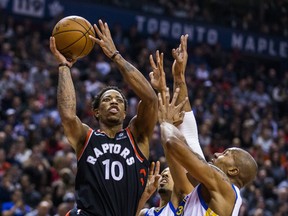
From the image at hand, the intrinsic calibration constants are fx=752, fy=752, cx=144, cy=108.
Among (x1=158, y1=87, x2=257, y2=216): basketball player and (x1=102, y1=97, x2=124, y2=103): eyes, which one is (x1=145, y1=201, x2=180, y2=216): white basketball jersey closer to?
(x1=158, y1=87, x2=257, y2=216): basketball player

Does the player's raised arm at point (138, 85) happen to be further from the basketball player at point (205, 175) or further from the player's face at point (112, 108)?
the basketball player at point (205, 175)

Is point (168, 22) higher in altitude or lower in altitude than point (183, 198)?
higher

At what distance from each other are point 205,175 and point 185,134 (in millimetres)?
1210

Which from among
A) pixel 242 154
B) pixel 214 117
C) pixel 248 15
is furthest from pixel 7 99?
pixel 248 15

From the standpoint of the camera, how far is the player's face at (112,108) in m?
5.93

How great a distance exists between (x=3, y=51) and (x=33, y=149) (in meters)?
3.77

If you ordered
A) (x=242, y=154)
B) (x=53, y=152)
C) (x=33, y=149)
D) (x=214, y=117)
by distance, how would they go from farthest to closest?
(x=214, y=117) → (x=53, y=152) → (x=33, y=149) → (x=242, y=154)

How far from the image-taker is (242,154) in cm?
559

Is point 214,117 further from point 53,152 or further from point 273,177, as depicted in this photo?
point 53,152

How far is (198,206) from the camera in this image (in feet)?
17.5

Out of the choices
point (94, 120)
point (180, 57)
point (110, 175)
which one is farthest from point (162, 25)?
point (110, 175)

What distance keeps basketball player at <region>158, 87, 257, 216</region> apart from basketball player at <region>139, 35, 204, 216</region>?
199mm

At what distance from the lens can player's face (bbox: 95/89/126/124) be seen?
5.93 meters

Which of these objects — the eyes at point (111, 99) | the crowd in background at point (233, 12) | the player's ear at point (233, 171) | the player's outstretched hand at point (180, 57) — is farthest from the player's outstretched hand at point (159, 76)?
the crowd in background at point (233, 12)
